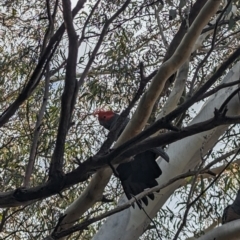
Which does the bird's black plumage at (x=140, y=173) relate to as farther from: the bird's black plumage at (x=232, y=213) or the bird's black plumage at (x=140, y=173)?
the bird's black plumage at (x=232, y=213)

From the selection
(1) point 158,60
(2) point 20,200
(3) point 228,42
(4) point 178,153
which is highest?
(1) point 158,60

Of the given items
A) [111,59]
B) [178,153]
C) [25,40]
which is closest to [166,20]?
[111,59]

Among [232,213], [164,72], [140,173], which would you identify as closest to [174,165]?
[140,173]

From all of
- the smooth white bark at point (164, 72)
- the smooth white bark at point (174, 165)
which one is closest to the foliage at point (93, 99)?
the smooth white bark at point (174, 165)

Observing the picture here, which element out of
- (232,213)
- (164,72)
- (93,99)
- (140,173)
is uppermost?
(93,99)

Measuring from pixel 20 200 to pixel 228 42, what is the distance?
162 centimetres

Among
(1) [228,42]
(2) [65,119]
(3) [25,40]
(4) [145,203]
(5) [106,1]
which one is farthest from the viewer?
(3) [25,40]

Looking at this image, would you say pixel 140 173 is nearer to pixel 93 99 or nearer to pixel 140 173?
pixel 140 173

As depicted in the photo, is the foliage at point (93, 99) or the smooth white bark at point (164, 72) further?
the foliage at point (93, 99)

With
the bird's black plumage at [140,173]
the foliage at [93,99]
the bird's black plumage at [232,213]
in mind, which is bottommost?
the bird's black plumage at [232,213]

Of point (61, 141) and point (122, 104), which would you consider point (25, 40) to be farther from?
point (61, 141)

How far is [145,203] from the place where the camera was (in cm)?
178

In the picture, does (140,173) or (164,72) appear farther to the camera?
(140,173)

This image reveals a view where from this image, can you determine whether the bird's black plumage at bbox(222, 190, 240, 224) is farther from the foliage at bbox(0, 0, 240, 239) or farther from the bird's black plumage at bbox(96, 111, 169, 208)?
the foliage at bbox(0, 0, 240, 239)
